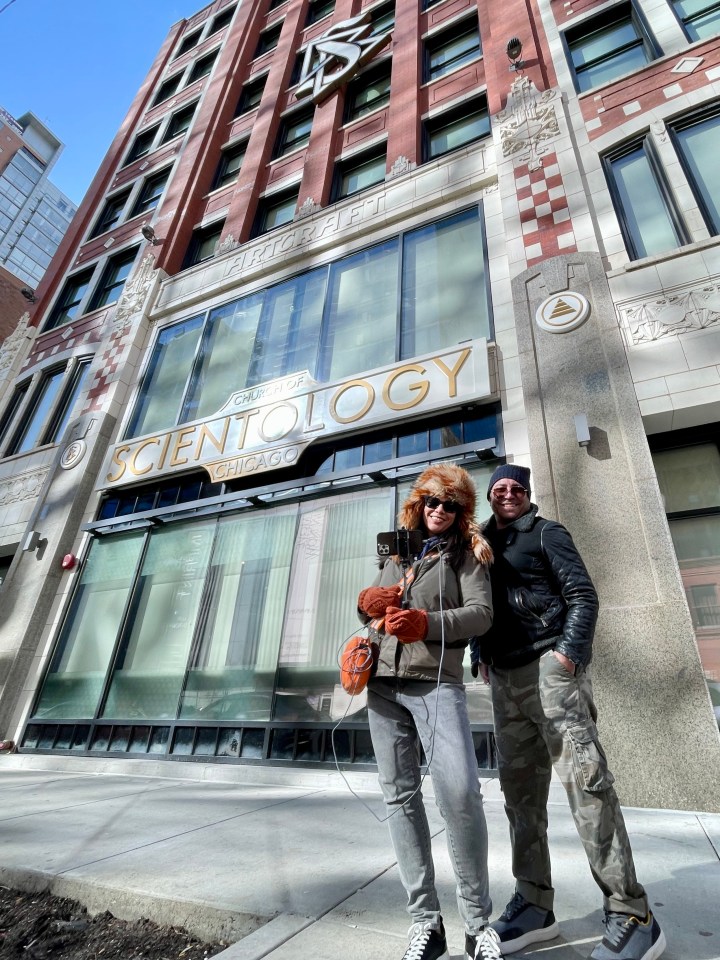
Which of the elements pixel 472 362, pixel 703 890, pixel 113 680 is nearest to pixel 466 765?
pixel 703 890

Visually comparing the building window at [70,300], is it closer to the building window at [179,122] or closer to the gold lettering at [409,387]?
the building window at [179,122]

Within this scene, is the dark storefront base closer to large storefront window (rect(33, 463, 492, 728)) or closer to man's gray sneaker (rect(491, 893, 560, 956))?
large storefront window (rect(33, 463, 492, 728))

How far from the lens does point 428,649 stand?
2.01 m

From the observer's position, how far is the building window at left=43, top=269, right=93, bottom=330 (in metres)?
14.5

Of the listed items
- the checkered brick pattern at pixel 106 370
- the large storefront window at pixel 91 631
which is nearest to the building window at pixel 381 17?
the checkered brick pattern at pixel 106 370

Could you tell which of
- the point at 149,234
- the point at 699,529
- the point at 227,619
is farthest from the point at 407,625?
the point at 149,234

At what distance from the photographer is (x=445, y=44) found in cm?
1255

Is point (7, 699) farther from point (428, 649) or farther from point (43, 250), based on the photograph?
point (43, 250)

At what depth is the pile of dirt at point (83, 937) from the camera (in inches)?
75.4

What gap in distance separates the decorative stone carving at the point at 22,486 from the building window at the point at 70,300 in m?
5.36

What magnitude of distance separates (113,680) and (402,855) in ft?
24.1

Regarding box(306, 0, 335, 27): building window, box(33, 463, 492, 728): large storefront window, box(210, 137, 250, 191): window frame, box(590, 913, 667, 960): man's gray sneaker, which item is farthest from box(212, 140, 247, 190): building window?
box(590, 913, 667, 960): man's gray sneaker

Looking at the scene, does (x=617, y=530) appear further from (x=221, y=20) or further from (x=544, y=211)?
(x=221, y=20)

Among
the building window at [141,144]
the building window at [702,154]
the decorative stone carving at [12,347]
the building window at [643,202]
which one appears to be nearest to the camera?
the building window at [702,154]
